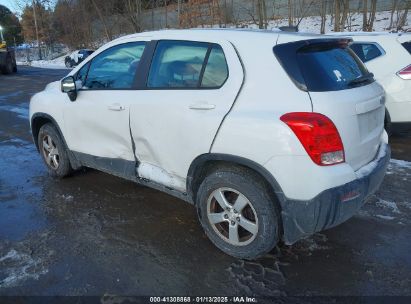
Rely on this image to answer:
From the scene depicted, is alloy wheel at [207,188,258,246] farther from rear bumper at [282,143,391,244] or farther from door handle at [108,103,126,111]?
door handle at [108,103,126,111]

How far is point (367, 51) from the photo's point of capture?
21.7 ft

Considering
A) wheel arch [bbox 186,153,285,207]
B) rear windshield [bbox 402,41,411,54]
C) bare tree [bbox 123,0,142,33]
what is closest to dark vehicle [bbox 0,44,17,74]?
bare tree [bbox 123,0,142,33]

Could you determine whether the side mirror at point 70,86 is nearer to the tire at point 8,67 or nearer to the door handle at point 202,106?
the door handle at point 202,106

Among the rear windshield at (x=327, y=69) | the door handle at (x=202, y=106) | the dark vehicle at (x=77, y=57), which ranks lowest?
the dark vehicle at (x=77, y=57)

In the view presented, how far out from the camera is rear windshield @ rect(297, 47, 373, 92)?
3002 millimetres

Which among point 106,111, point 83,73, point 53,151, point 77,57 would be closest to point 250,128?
point 106,111

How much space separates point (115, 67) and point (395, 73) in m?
4.17

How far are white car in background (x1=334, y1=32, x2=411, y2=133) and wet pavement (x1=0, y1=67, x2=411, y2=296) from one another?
4.86 feet

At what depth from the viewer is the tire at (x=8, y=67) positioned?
25500 millimetres

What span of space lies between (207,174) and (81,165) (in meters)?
2.07

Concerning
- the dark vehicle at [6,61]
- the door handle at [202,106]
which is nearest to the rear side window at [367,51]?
the door handle at [202,106]

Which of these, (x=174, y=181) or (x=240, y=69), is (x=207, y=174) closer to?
(x=174, y=181)

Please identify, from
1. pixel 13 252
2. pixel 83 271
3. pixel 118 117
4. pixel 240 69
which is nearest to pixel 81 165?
pixel 118 117

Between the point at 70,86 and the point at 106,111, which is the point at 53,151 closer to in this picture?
the point at 70,86
